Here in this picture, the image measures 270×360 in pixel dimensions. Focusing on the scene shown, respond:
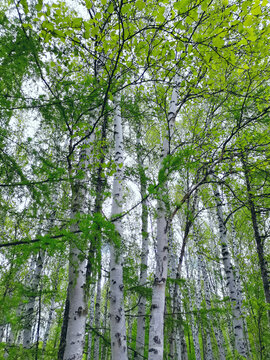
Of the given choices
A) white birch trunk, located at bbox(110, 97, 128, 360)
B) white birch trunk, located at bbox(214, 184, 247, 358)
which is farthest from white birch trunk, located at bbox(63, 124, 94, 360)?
white birch trunk, located at bbox(214, 184, 247, 358)

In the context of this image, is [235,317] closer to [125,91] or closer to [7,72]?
[7,72]

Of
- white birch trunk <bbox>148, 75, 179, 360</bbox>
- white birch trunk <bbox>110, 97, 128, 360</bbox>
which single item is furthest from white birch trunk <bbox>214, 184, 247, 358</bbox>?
white birch trunk <bbox>110, 97, 128, 360</bbox>

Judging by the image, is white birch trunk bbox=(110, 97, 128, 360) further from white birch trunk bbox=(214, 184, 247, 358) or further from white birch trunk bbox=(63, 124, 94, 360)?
white birch trunk bbox=(214, 184, 247, 358)

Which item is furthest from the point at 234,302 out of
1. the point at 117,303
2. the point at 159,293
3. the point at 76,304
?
the point at 76,304

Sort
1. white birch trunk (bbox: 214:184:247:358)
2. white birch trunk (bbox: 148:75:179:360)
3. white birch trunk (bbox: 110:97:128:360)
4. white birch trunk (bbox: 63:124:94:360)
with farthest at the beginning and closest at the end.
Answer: white birch trunk (bbox: 214:184:247:358)
white birch trunk (bbox: 110:97:128:360)
white birch trunk (bbox: 63:124:94:360)
white birch trunk (bbox: 148:75:179:360)

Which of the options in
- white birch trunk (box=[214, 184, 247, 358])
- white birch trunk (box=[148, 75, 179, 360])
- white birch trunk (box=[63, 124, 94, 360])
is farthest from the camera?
A: white birch trunk (box=[214, 184, 247, 358])

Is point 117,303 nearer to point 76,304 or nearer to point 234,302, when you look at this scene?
point 76,304

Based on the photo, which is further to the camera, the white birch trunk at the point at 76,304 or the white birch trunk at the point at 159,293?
the white birch trunk at the point at 76,304

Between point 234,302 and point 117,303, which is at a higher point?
point 234,302

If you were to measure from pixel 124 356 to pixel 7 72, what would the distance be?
3849 mm

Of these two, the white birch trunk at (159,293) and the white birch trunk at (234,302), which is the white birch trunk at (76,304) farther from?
the white birch trunk at (234,302)

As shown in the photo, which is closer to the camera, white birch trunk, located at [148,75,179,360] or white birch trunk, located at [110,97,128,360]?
white birch trunk, located at [148,75,179,360]

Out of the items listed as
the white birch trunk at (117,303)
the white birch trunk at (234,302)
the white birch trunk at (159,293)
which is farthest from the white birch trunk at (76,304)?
the white birch trunk at (234,302)

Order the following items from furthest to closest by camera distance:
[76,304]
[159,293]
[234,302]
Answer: [234,302]
[76,304]
[159,293]
